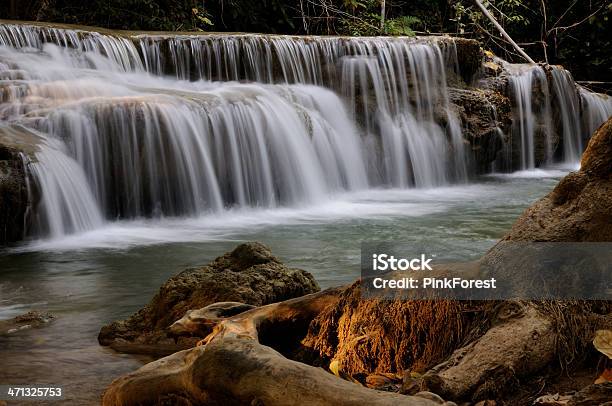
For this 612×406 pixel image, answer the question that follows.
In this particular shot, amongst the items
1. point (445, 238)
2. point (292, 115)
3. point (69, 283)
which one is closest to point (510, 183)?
point (292, 115)

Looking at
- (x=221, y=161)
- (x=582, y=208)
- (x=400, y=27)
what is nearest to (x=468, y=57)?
(x=400, y=27)

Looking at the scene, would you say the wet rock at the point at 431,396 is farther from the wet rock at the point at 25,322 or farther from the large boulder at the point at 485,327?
the wet rock at the point at 25,322

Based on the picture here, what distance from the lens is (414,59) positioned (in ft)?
46.6

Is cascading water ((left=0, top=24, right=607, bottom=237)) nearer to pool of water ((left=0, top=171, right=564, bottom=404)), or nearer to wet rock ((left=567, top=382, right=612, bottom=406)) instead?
pool of water ((left=0, top=171, right=564, bottom=404))

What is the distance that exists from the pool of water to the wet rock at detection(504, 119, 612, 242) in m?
1.98

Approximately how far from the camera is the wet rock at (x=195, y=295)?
425cm

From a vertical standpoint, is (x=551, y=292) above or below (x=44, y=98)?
below

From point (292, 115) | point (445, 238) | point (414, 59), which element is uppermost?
point (414, 59)

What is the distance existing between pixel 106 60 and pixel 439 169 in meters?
5.61

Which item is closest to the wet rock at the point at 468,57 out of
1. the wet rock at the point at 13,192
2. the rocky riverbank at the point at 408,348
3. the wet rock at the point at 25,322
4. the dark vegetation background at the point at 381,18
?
the dark vegetation background at the point at 381,18

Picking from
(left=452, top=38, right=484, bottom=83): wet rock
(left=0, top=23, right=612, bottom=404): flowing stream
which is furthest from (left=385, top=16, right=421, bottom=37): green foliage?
(left=0, top=23, right=612, bottom=404): flowing stream

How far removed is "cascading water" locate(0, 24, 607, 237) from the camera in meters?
9.08

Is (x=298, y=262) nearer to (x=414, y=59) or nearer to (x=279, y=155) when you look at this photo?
(x=279, y=155)

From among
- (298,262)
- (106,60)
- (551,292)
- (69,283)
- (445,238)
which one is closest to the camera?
(551,292)
